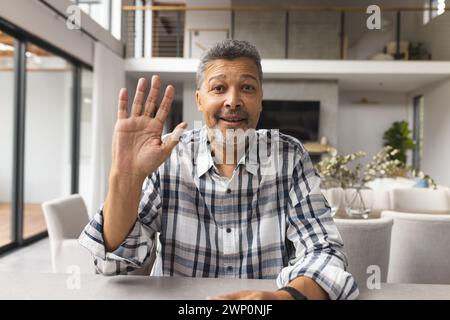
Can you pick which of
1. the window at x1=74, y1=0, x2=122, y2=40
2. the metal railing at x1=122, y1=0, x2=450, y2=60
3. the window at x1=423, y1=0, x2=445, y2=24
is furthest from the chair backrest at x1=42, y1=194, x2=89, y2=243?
the window at x1=423, y1=0, x2=445, y2=24

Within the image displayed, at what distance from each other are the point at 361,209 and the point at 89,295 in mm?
2159

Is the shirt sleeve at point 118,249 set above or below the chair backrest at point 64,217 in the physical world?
above

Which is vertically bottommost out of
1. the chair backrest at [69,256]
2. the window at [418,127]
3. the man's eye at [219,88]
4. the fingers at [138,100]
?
the chair backrest at [69,256]

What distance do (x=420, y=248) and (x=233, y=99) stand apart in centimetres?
145

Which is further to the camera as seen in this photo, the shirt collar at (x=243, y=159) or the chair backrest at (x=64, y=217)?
the chair backrest at (x=64, y=217)

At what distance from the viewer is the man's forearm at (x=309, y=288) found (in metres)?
0.80

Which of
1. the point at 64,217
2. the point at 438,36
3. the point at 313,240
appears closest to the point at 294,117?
the point at 438,36

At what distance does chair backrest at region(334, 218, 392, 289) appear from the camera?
1.72 metres

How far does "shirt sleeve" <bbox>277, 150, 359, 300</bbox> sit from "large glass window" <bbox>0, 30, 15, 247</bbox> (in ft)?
13.4

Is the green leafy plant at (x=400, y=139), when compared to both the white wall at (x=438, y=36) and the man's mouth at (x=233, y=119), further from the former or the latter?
the man's mouth at (x=233, y=119)

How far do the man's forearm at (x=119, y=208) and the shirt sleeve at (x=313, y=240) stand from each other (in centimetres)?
35

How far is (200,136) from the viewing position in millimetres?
1182

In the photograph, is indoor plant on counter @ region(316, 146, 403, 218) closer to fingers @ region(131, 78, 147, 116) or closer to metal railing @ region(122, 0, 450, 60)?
fingers @ region(131, 78, 147, 116)

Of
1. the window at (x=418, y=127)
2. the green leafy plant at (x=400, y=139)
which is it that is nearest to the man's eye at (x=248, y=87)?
the green leafy plant at (x=400, y=139)
